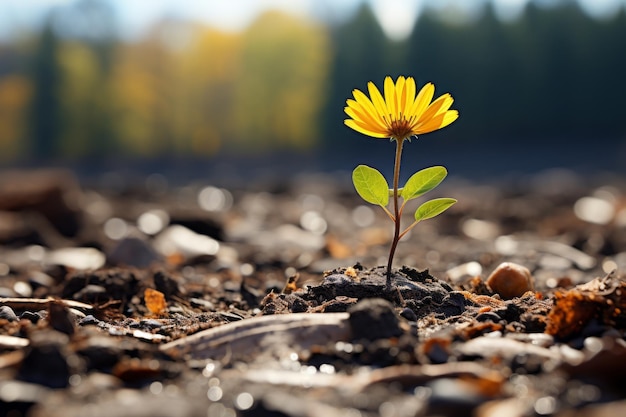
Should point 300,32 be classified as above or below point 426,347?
above

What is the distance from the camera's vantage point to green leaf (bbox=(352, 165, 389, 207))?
2.67m

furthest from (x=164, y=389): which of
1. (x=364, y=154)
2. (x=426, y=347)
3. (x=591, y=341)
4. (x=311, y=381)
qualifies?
(x=364, y=154)

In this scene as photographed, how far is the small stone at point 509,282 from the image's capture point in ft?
10.4

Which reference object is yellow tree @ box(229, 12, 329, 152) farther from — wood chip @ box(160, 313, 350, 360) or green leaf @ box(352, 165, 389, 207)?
wood chip @ box(160, 313, 350, 360)

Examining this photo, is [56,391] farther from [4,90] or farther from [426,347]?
[4,90]

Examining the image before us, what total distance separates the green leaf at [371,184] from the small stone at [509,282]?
814 millimetres

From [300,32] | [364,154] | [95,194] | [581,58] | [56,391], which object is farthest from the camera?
[300,32]

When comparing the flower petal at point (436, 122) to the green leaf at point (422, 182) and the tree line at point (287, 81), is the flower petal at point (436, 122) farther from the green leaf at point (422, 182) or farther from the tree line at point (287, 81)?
the tree line at point (287, 81)

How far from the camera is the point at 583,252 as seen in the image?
6.25 m

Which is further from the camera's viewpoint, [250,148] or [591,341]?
[250,148]

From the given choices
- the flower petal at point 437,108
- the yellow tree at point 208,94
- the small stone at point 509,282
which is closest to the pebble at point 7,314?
the flower petal at point 437,108

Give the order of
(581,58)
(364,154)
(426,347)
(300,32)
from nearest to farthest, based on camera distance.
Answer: (426,347) < (364,154) < (581,58) < (300,32)

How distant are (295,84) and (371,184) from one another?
36.1 m

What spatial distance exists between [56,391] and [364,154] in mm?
31346
